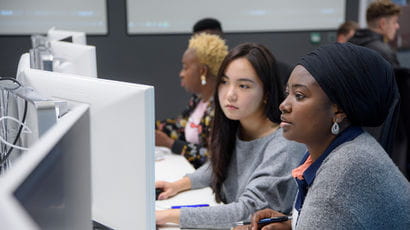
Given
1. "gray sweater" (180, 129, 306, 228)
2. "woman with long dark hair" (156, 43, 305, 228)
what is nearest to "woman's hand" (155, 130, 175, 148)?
"woman with long dark hair" (156, 43, 305, 228)

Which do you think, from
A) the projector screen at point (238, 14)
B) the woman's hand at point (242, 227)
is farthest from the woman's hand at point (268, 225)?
the projector screen at point (238, 14)

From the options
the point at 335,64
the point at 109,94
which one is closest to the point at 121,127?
the point at 109,94

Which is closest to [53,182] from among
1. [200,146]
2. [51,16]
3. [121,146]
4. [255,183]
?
[121,146]

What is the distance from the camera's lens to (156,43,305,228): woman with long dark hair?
1.52 m

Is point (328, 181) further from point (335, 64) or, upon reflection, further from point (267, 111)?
point (267, 111)

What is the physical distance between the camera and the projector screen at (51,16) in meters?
3.79

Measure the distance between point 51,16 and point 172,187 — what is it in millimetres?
2643

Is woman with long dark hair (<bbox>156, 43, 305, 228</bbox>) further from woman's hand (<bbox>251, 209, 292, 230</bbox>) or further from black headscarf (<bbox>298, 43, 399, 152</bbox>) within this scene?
black headscarf (<bbox>298, 43, 399, 152</bbox>)

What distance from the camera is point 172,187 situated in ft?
6.01

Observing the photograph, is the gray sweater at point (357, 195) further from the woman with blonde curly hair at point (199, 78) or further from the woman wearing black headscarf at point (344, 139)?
the woman with blonde curly hair at point (199, 78)

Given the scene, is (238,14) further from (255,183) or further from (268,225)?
(268,225)

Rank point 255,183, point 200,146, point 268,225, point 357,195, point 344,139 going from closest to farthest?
point 357,195 → point 344,139 → point 268,225 → point 255,183 → point 200,146

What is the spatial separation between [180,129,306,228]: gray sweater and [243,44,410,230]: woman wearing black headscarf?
324 mm

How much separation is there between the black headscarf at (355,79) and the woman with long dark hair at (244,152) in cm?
51
